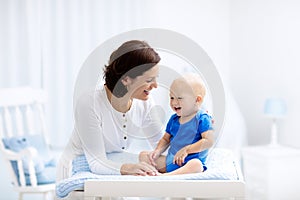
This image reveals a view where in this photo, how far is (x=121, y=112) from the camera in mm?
1902

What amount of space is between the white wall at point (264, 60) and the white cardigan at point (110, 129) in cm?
223

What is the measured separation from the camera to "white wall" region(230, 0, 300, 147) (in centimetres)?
395

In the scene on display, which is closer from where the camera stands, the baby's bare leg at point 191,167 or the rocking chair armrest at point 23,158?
the baby's bare leg at point 191,167

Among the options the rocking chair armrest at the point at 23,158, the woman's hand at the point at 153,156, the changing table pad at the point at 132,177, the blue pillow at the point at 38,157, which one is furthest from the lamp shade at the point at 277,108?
the woman's hand at the point at 153,156

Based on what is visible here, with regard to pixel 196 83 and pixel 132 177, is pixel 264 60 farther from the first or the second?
pixel 132 177

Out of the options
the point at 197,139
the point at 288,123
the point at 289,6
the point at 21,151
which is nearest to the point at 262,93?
the point at 288,123

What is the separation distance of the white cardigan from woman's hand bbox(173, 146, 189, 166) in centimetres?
12

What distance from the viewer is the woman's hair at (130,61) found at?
1805mm

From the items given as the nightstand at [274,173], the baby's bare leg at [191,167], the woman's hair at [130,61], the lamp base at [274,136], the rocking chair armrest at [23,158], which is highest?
the woman's hair at [130,61]

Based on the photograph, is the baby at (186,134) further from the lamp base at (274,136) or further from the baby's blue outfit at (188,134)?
the lamp base at (274,136)

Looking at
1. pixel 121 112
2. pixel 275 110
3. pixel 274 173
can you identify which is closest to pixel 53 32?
pixel 275 110

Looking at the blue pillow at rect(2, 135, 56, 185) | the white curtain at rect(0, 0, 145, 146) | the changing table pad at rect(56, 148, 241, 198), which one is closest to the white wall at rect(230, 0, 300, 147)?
the white curtain at rect(0, 0, 145, 146)

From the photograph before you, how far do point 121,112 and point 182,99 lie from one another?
223 millimetres

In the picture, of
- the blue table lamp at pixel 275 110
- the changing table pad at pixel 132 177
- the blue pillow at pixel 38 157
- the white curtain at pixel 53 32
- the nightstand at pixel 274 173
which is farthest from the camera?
the white curtain at pixel 53 32
